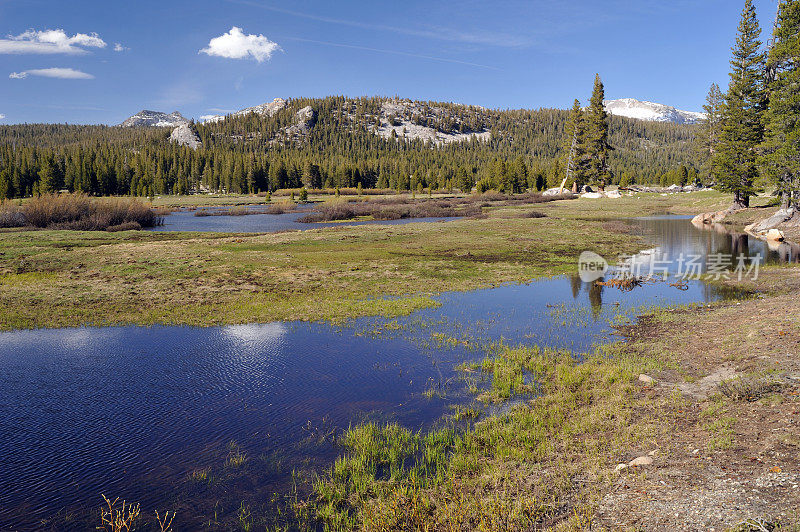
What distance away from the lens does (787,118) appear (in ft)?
141

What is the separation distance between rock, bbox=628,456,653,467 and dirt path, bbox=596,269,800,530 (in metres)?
0.11

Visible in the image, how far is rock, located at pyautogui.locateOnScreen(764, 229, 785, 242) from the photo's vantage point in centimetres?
4278

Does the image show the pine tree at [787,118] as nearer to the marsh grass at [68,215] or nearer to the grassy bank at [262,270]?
the grassy bank at [262,270]

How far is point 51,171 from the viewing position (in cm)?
14062

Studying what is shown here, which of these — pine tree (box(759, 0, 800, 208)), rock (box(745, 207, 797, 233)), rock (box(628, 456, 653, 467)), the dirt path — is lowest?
rock (box(628, 456, 653, 467))

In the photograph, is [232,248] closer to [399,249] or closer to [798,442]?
[399,249]

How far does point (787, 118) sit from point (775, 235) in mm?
11379

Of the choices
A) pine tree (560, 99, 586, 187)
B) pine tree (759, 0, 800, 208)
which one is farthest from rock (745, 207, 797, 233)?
pine tree (560, 99, 586, 187)

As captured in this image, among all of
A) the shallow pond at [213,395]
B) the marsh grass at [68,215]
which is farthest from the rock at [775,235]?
the marsh grass at [68,215]

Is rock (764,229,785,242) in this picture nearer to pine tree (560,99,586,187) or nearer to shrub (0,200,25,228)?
pine tree (560,99,586,187)

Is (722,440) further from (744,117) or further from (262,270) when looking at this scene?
(744,117)

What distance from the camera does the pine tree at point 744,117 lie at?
5931 centimetres
